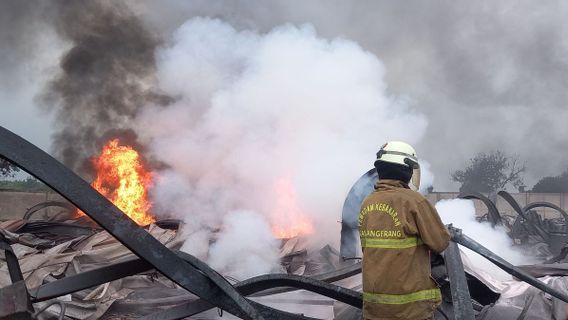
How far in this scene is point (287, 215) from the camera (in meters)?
8.46

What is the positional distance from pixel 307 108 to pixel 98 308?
5439mm

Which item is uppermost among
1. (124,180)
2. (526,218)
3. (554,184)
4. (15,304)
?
(554,184)

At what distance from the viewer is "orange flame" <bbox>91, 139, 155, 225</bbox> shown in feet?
37.0

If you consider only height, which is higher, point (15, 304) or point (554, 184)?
point (554, 184)

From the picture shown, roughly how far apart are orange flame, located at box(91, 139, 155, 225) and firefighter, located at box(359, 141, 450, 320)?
29.5ft

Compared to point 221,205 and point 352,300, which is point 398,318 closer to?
point 352,300

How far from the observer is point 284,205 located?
8.49 m

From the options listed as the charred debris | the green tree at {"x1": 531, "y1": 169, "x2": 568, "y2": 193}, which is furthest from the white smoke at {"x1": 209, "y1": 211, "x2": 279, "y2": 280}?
the green tree at {"x1": 531, "y1": 169, "x2": 568, "y2": 193}

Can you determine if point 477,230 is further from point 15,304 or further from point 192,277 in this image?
point 15,304

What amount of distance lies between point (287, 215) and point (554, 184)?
3661 centimetres

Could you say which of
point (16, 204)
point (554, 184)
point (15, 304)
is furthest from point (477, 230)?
point (554, 184)

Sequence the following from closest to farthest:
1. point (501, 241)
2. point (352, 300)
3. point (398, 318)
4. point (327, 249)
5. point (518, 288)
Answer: point (398, 318) < point (352, 300) < point (518, 288) < point (501, 241) < point (327, 249)

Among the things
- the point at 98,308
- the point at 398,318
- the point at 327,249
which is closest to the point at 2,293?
the point at 398,318

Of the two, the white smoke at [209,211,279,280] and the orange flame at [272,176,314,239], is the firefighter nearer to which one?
the white smoke at [209,211,279,280]
